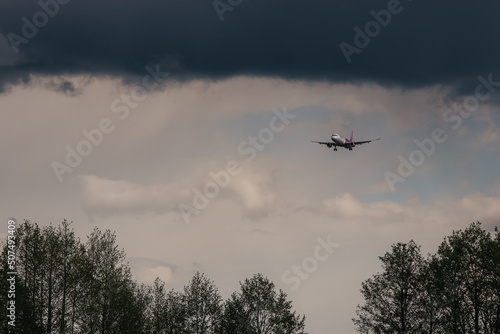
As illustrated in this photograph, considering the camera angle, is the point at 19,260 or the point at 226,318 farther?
the point at 226,318

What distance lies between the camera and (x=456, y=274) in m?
74.2

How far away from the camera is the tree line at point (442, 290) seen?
7125 cm

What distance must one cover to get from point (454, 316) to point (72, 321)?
141 ft

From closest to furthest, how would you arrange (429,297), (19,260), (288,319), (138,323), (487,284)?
(487,284), (429,297), (19,260), (288,319), (138,323)

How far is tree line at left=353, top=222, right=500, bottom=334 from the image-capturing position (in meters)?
71.2

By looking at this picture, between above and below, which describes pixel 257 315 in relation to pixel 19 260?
below

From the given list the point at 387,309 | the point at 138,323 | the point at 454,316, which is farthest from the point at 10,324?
the point at 454,316

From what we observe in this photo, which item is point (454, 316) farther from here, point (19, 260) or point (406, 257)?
point (19, 260)

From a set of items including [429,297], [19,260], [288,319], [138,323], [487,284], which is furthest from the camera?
[138,323]

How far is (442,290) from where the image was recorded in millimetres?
74438

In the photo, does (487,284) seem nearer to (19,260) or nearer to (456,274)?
(456,274)

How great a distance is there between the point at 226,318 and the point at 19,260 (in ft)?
88.9

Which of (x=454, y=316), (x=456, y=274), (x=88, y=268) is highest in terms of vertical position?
(x=88, y=268)

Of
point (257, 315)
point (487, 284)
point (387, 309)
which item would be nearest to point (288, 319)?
point (257, 315)
